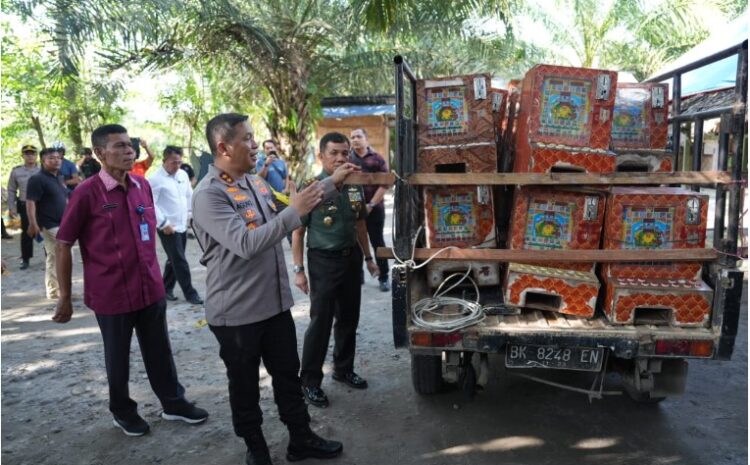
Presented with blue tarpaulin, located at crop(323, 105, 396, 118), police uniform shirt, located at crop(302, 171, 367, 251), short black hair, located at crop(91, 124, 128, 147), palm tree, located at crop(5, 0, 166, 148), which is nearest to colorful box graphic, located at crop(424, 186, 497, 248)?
police uniform shirt, located at crop(302, 171, 367, 251)

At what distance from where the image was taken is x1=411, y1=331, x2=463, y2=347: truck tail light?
299cm

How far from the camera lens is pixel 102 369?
4512mm

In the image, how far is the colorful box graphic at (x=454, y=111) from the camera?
332cm

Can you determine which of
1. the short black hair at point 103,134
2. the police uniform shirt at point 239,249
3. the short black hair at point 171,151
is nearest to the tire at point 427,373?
the police uniform shirt at point 239,249

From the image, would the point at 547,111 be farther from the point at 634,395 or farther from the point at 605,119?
the point at 634,395

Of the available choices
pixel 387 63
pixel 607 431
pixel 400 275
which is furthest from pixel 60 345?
pixel 387 63

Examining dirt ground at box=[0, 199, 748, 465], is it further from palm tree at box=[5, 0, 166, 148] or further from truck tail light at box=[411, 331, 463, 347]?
palm tree at box=[5, 0, 166, 148]

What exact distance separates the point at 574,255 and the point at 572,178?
40 cm

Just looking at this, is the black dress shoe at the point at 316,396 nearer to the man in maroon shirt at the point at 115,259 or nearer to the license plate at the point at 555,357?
the man in maroon shirt at the point at 115,259

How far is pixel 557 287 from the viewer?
3.10m

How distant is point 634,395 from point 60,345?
186 inches

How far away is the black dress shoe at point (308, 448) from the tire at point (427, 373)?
790 mm

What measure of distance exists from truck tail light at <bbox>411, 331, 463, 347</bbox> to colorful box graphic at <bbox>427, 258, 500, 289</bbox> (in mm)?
482

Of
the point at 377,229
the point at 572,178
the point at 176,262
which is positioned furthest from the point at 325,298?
the point at 176,262
